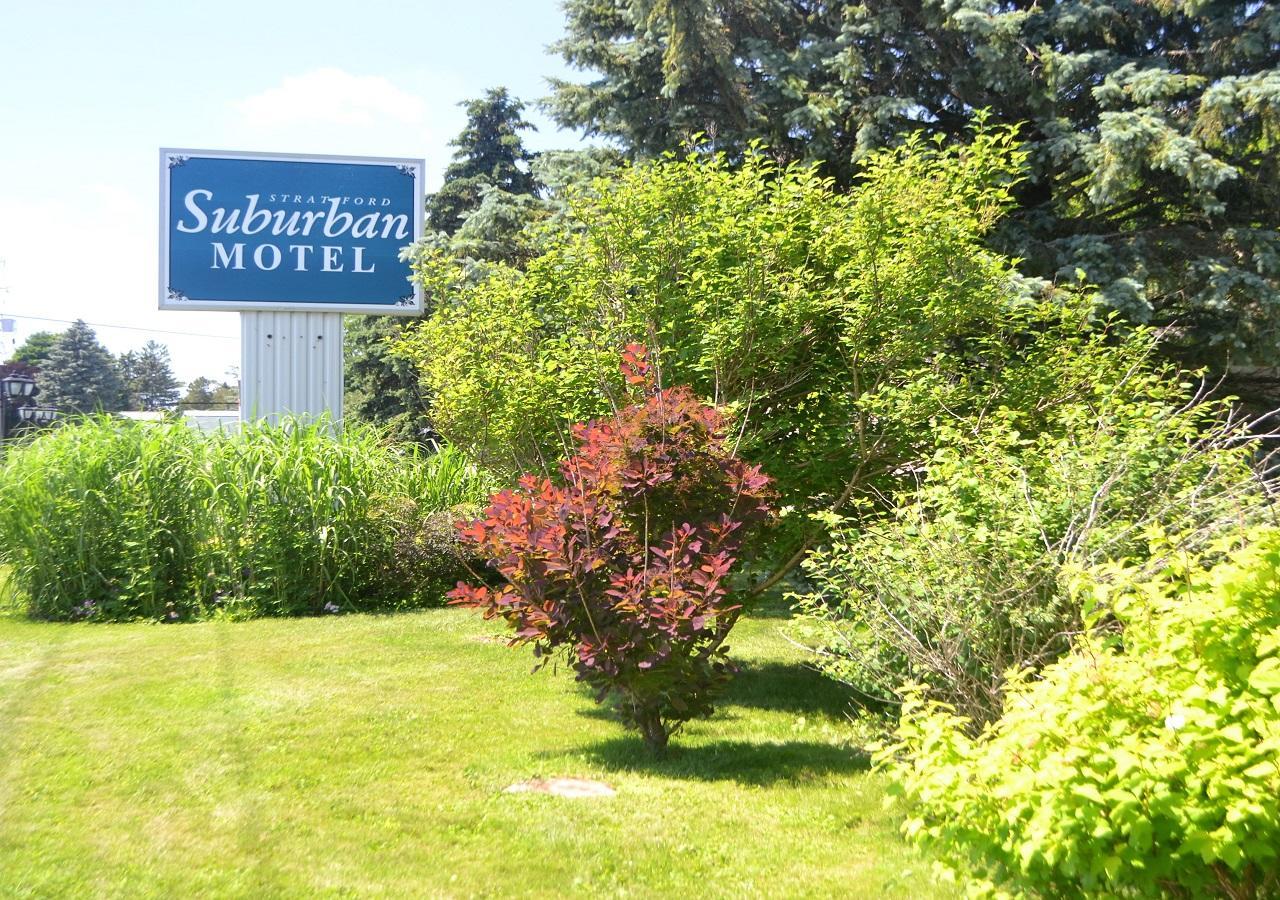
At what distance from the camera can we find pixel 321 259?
15.7 meters

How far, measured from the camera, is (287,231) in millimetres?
15570

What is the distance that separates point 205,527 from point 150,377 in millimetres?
86184

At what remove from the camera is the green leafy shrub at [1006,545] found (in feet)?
16.8

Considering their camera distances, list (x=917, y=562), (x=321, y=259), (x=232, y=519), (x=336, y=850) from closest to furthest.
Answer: (x=336, y=850)
(x=917, y=562)
(x=232, y=519)
(x=321, y=259)

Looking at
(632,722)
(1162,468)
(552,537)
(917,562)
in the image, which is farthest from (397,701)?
(1162,468)

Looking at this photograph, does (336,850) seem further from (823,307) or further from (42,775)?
(823,307)

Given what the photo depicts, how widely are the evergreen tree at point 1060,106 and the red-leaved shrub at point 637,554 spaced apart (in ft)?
19.5

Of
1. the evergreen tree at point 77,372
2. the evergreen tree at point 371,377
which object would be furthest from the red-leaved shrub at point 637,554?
the evergreen tree at point 77,372

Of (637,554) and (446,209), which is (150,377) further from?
(637,554)

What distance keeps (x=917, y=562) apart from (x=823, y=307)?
100 inches

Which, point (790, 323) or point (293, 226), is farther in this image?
point (293, 226)

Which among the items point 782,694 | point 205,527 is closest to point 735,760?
point 782,694

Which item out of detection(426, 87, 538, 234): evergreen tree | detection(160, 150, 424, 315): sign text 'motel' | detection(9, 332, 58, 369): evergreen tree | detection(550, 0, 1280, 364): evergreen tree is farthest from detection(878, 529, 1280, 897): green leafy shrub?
detection(9, 332, 58, 369): evergreen tree

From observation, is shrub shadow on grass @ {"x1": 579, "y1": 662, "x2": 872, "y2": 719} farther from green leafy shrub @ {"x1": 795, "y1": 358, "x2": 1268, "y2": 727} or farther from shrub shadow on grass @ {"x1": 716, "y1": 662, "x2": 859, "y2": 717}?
green leafy shrub @ {"x1": 795, "y1": 358, "x2": 1268, "y2": 727}
